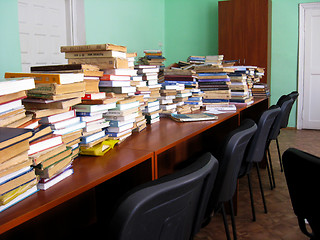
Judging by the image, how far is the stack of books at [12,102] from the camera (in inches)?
40.9

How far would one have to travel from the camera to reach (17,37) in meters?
3.75

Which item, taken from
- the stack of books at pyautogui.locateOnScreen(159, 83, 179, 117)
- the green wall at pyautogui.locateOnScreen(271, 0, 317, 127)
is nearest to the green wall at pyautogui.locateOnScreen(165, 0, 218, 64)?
the green wall at pyautogui.locateOnScreen(271, 0, 317, 127)

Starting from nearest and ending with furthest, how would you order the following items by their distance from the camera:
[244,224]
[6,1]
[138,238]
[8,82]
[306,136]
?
[138,238], [8,82], [244,224], [6,1], [306,136]

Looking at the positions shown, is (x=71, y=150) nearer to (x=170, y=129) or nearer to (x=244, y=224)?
(x=170, y=129)

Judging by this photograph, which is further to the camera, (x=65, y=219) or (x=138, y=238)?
(x=65, y=219)

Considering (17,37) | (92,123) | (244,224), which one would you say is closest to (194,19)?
(17,37)

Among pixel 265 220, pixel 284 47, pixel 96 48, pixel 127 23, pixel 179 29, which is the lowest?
pixel 265 220

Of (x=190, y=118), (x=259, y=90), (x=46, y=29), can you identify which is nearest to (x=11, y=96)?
(x=190, y=118)

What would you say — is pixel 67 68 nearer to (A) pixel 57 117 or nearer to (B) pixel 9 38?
(A) pixel 57 117

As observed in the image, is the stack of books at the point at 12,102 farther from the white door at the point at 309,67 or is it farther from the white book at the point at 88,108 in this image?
the white door at the point at 309,67

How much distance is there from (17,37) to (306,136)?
4.95 m

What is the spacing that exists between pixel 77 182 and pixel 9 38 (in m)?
3.08

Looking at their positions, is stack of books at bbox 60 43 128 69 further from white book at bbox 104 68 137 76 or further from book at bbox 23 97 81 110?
book at bbox 23 97 81 110

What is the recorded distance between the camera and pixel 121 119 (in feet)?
5.47
